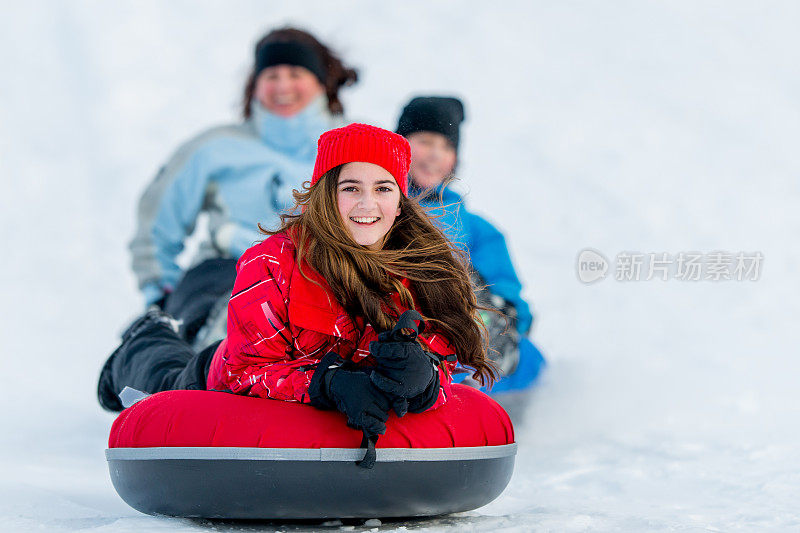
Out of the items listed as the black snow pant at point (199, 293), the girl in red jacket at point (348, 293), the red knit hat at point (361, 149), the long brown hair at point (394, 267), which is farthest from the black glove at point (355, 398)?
the black snow pant at point (199, 293)

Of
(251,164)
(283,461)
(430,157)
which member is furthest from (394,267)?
(251,164)

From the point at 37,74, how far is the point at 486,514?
21.2ft

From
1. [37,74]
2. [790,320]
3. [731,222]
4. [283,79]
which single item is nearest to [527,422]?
[283,79]

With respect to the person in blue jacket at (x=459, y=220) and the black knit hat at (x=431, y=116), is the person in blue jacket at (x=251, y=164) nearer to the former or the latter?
the person in blue jacket at (x=459, y=220)

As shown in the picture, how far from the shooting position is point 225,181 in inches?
154

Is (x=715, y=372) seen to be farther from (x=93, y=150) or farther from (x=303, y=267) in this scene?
(x=93, y=150)

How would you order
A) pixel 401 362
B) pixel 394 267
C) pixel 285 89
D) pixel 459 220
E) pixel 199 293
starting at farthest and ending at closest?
pixel 285 89
pixel 199 293
pixel 459 220
pixel 394 267
pixel 401 362

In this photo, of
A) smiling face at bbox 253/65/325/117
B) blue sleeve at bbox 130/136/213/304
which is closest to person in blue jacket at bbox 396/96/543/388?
smiling face at bbox 253/65/325/117

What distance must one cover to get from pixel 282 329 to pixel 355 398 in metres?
0.26

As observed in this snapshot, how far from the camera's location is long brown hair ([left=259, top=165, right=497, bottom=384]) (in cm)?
178

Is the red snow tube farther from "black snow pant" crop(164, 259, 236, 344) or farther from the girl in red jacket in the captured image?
"black snow pant" crop(164, 259, 236, 344)

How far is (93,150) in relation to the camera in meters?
6.75

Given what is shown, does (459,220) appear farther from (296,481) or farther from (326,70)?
(326,70)

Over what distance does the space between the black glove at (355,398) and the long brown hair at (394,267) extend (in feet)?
0.64
